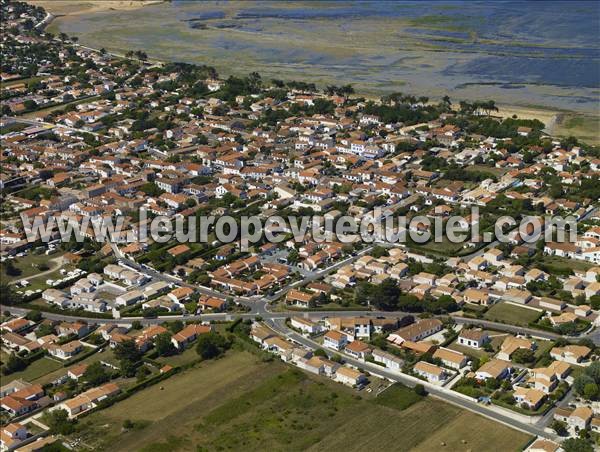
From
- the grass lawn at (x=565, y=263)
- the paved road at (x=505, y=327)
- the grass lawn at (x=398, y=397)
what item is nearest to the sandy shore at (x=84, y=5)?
the grass lawn at (x=565, y=263)

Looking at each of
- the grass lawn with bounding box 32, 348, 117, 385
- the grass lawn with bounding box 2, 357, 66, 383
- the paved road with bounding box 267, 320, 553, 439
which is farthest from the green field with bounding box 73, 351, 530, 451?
the grass lawn with bounding box 2, 357, 66, 383

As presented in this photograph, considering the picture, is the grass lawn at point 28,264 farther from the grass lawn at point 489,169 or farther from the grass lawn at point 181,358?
the grass lawn at point 489,169

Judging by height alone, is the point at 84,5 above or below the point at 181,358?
above

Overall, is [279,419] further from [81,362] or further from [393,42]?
[393,42]

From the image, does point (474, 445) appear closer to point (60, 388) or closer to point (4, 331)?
point (60, 388)

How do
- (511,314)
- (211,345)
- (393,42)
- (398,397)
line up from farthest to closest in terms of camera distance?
(393,42) → (511,314) → (211,345) → (398,397)

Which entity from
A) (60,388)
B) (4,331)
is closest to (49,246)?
(4,331)

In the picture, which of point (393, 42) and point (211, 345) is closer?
point (211, 345)

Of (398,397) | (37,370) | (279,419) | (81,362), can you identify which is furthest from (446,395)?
(37,370)
